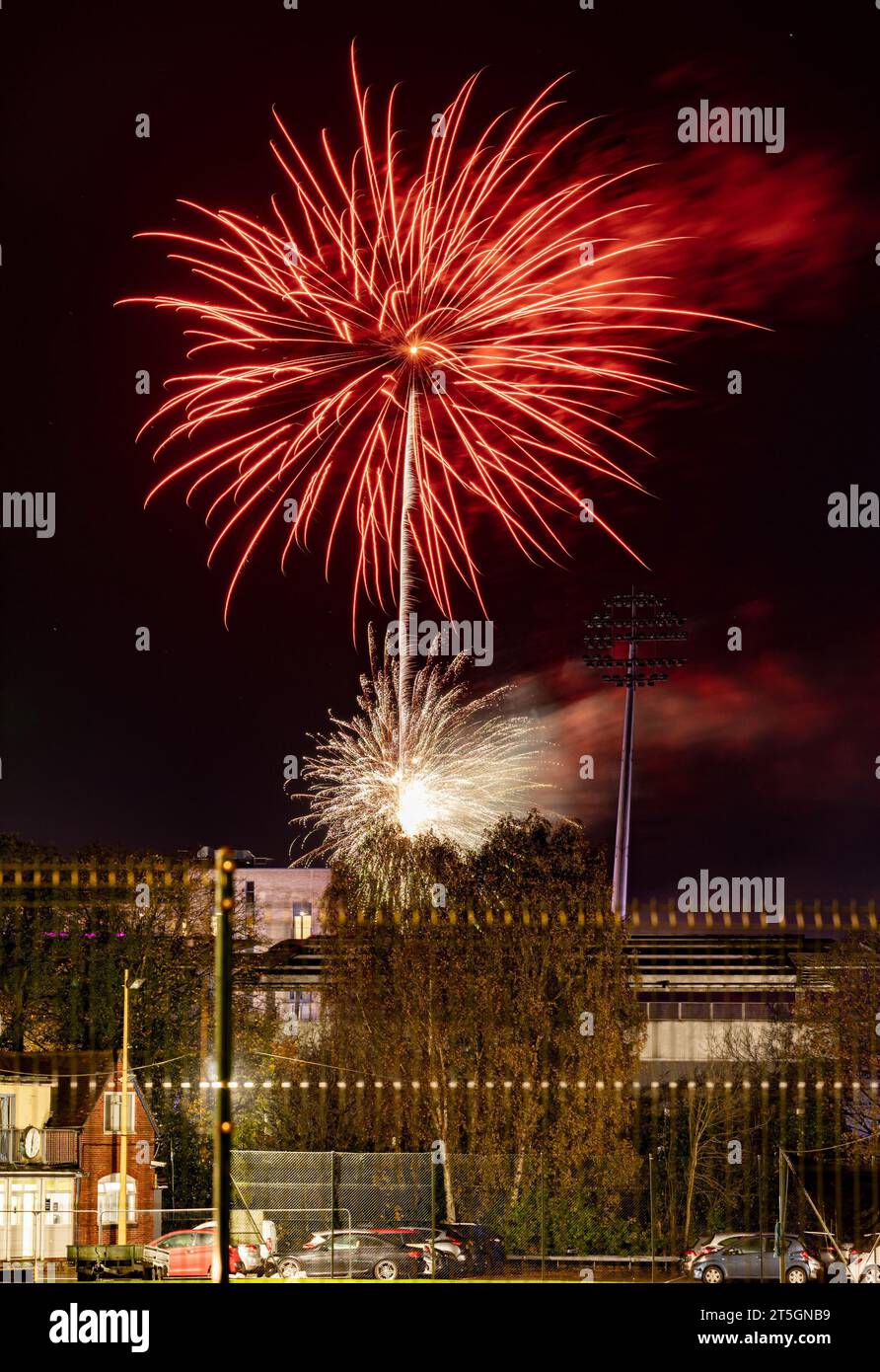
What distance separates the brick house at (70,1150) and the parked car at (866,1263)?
1559 cm

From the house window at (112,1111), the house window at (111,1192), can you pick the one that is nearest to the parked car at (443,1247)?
the house window at (111,1192)

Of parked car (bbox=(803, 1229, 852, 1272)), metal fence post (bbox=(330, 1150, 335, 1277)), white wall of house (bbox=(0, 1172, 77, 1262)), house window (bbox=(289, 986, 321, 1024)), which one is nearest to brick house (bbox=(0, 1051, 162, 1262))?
white wall of house (bbox=(0, 1172, 77, 1262))

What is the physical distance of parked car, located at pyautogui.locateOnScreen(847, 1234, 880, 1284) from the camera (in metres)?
36.5

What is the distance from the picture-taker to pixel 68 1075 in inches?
2028

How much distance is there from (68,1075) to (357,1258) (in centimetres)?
1385

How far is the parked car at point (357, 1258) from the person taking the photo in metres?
40.0

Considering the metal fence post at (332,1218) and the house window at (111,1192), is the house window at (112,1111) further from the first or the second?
the metal fence post at (332,1218)

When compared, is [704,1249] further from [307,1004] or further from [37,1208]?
[307,1004]

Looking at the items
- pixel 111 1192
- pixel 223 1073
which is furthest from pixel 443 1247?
pixel 223 1073

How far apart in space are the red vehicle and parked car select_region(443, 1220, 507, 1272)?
600 centimetres

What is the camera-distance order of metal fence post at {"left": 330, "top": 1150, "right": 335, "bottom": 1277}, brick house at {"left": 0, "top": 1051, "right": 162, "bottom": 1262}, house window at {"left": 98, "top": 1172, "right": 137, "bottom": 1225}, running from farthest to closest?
1. house window at {"left": 98, "top": 1172, "right": 137, "bottom": 1225}
2. brick house at {"left": 0, "top": 1051, "right": 162, "bottom": 1262}
3. metal fence post at {"left": 330, "top": 1150, "right": 335, "bottom": 1277}

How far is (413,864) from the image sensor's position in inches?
2373

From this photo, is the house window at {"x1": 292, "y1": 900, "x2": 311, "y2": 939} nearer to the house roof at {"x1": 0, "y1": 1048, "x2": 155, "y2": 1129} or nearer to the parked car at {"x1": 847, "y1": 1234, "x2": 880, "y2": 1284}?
the house roof at {"x1": 0, "y1": 1048, "x2": 155, "y2": 1129}
